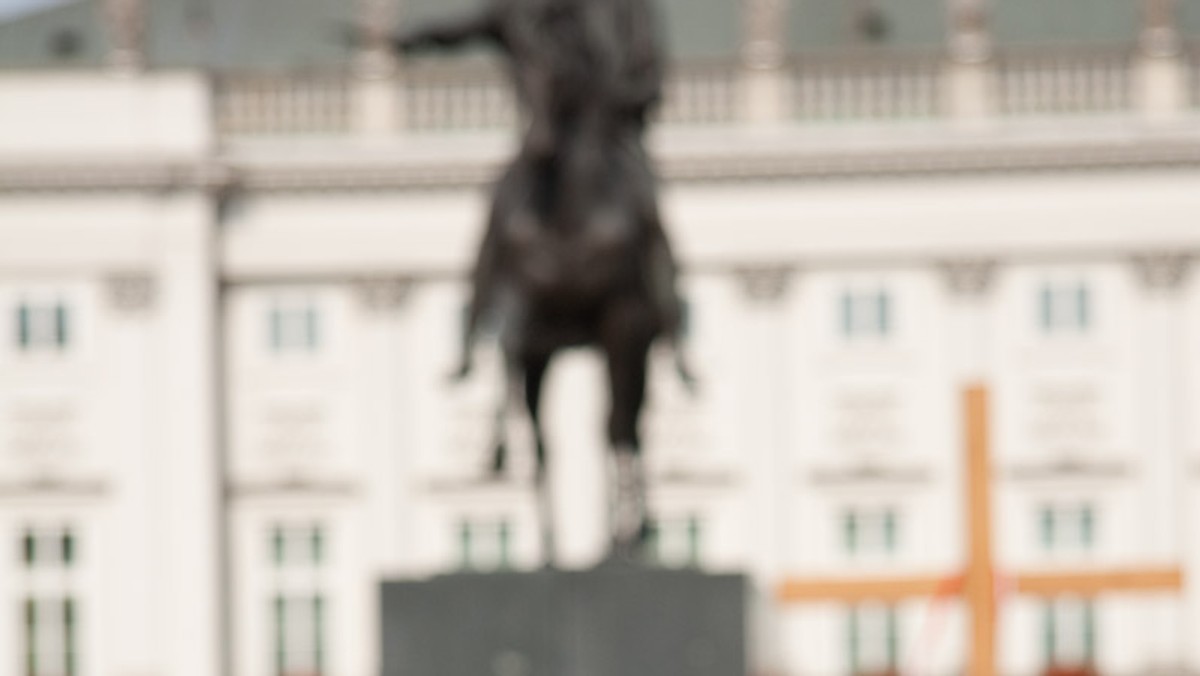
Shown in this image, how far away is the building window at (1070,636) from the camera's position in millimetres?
77062

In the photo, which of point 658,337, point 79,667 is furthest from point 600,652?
point 79,667

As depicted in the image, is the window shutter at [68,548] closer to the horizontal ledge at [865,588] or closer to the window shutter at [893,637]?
the window shutter at [893,637]

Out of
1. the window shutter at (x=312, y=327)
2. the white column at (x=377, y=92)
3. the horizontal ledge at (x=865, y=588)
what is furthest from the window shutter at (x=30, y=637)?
the horizontal ledge at (x=865, y=588)

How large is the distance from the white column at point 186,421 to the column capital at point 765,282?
8.21 m

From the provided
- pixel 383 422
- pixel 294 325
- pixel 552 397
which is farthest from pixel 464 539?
pixel 294 325

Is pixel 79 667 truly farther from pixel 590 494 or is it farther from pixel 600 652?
pixel 600 652

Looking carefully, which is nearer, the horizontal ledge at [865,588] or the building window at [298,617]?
the horizontal ledge at [865,588]

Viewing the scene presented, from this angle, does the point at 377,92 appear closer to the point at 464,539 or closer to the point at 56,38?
the point at 56,38

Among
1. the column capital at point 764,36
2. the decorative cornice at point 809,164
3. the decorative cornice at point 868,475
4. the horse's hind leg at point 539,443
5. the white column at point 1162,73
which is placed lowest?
the decorative cornice at point 868,475

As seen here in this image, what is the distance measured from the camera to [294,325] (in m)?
77.8

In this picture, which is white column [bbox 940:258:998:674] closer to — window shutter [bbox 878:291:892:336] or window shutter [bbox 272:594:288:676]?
window shutter [bbox 878:291:892:336]

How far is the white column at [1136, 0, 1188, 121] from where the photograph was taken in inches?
3056

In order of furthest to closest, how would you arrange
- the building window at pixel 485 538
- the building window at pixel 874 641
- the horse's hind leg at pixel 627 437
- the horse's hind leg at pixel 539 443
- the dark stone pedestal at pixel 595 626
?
the building window at pixel 485 538 → the building window at pixel 874 641 → the horse's hind leg at pixel 539 443 → the horse's hind leg at pixel 627 437 → the dark stone pedestal at pixel 595 626

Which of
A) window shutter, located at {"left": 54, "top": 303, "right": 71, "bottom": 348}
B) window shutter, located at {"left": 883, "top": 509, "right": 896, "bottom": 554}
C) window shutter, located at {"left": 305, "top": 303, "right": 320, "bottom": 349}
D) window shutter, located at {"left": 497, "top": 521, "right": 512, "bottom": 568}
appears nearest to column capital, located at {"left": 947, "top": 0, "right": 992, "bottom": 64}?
window shutter, located at {"left": 883, "top": 509, "right": 896, "bottom": 554}
